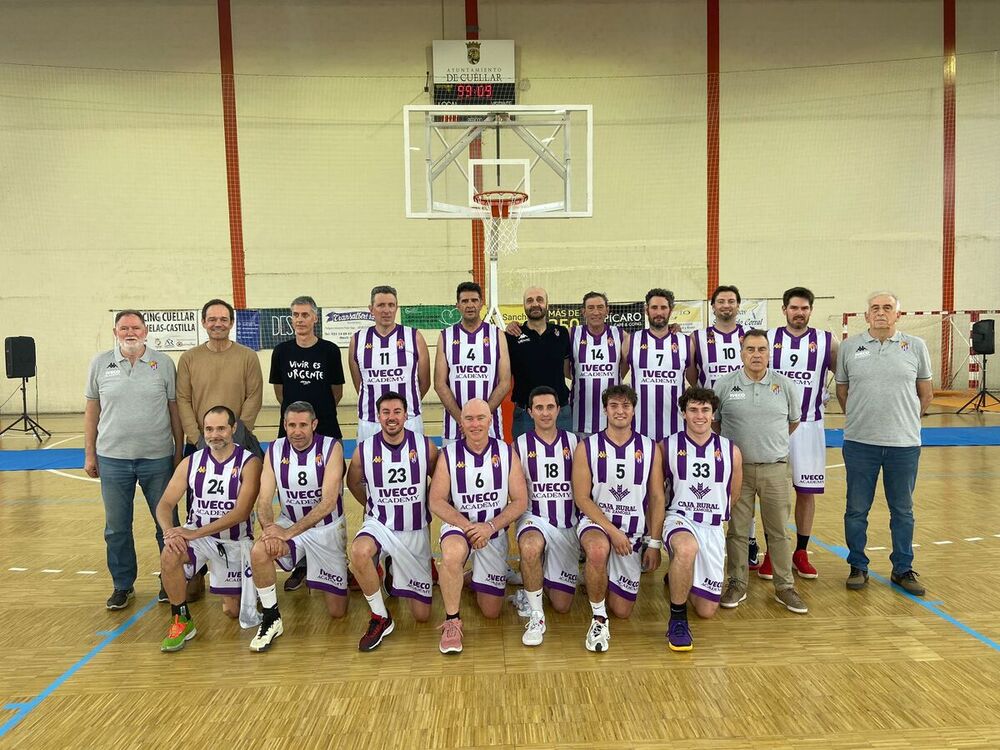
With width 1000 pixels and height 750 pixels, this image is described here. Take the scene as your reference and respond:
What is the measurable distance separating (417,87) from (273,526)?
11.9 meters

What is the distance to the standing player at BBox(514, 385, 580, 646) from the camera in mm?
4145

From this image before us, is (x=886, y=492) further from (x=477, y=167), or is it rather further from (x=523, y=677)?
(x=477, y=167)

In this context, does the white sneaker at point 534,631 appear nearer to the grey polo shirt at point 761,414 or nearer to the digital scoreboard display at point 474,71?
the grey polo shirt at point 761,414

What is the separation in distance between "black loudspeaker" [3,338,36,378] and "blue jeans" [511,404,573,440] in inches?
407

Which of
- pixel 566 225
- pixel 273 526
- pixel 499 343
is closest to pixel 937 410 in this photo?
pixel 566 225

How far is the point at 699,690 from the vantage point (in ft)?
10.7

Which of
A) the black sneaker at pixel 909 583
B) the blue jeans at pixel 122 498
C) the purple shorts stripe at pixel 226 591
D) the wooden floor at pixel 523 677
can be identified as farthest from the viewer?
the blue jeans at pixel 122 498

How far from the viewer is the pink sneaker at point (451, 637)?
12.1ft

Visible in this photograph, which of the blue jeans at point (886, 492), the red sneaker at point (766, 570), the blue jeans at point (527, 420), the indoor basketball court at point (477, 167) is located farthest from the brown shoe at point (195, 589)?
the indoor basketball court at point (477, 167)

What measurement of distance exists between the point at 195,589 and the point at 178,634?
0.77 meters

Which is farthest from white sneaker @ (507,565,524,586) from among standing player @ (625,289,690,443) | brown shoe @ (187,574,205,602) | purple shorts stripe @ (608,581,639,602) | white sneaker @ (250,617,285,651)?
brown shoe @ (187,574,205,602)

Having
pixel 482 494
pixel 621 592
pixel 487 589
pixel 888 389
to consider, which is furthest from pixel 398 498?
pixel 888 389

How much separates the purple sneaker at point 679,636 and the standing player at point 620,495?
36 centimetres

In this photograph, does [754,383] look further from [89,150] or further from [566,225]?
[89,150]
